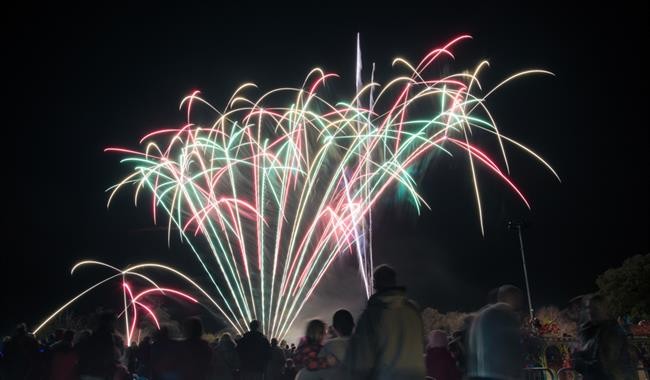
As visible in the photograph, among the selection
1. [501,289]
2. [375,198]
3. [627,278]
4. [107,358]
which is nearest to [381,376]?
[501,289]

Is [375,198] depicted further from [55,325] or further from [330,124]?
[55,325]

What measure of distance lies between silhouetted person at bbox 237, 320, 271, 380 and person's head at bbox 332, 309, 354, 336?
512 centimetres

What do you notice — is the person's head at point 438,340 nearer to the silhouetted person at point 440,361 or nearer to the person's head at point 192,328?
the silhouetted person at point 440,361

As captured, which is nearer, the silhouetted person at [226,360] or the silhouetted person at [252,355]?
the silhouetted person at [226,360]

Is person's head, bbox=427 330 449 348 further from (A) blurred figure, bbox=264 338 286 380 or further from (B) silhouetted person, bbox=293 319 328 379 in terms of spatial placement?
(A) blurred figure, bbox=264 338 286 380

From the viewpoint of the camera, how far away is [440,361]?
8188mm

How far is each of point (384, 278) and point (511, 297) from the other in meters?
1.79

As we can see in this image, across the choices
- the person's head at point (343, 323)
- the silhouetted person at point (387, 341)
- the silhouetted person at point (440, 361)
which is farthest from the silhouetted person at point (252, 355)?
the silhouetted person at point (387, 341)

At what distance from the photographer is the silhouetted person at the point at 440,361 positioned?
26.6 ft

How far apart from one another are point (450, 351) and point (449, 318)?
3280 inches

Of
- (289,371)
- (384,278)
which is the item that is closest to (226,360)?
(289,371)

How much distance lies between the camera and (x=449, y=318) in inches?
3472

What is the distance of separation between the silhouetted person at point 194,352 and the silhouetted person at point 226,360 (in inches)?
Result: 99.1

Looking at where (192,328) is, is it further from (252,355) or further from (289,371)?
(289,371)
